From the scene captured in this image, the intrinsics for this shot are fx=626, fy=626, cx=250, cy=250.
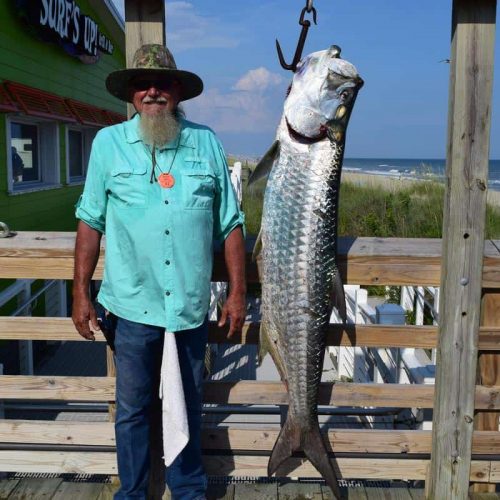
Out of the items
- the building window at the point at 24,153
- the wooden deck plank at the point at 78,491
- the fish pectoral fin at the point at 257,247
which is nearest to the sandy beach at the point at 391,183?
the building window at the point at 24,153

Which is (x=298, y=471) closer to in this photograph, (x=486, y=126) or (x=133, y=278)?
(x=133, y=278)

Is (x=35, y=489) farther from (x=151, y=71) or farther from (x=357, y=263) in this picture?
(x=151, y=71)

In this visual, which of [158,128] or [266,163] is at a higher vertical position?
[158,128]

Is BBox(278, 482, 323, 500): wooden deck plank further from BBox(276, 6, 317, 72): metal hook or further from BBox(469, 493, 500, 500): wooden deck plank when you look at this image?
BBox(276, 6, 317, 72): metal hook

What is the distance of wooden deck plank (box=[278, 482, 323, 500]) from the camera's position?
312cm

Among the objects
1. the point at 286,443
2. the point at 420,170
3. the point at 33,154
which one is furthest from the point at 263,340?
the point at 420,170

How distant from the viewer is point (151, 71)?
8.61 ft

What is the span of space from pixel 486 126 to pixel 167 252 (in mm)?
1506

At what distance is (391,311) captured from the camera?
516cm

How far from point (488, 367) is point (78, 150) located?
401 inches

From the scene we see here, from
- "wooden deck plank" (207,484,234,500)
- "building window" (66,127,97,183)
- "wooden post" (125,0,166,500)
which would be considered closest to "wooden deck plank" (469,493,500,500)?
"wooden deck plank" (207,484,234,500)

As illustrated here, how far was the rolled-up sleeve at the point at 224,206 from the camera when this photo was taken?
9.16 ft

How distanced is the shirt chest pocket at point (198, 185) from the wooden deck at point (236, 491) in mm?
1468

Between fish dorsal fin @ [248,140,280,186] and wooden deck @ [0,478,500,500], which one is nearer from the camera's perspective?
fish dorsal fin @ [248,140,280,186]
